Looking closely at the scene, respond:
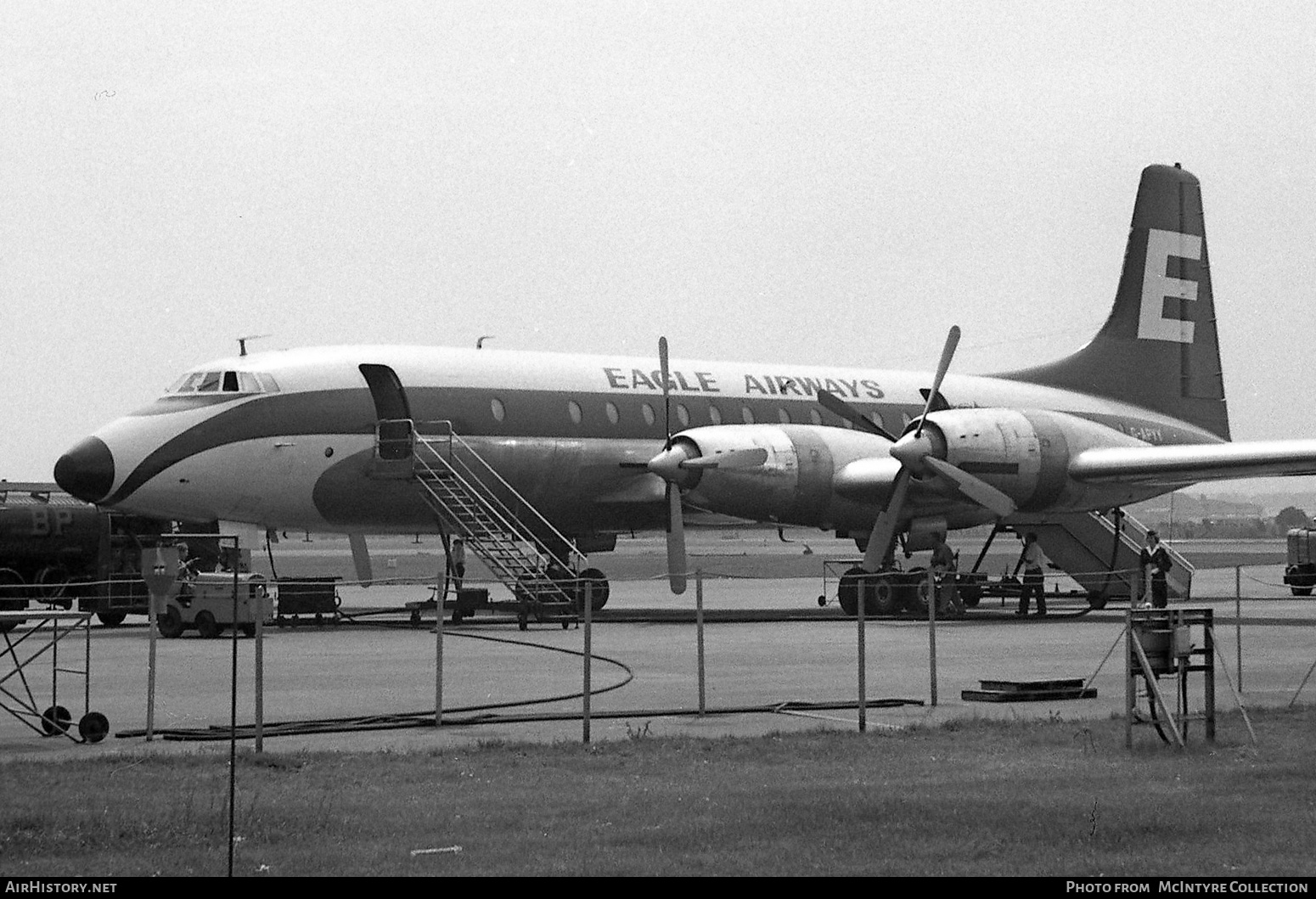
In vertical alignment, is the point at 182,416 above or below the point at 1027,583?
above

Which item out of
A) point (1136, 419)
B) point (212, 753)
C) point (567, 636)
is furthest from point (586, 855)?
point (1136, 419)

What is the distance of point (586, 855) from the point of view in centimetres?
941

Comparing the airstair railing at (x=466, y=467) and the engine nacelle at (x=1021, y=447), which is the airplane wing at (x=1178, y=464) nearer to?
the engine nacelle at (x=1021, y=447)

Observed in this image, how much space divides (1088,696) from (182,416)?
1657cm

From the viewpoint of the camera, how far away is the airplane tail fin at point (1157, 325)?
39.7 meters

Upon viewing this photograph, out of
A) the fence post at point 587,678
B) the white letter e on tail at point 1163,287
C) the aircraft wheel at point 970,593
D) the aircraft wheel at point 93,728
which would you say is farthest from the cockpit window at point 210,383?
the white letter e on tail at point 1163,287

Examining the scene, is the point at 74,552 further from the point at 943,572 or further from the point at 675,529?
the point at 943,572

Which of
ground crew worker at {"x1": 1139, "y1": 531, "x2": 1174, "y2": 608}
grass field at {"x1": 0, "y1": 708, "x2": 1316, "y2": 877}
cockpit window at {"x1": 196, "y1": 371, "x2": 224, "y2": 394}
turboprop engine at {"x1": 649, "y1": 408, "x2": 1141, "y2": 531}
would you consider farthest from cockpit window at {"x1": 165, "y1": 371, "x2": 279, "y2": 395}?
grass field at {"x1": 0, "y1": 708, "x2": 1316, "y2": 877}

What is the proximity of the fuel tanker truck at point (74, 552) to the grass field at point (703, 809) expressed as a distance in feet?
59.2

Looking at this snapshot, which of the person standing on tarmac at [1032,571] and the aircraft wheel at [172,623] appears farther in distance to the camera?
the person standing on tarmac at [1032,571]

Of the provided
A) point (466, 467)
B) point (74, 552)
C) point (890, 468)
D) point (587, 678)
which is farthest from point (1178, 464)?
point (74, 552)

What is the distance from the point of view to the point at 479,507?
3053cm
